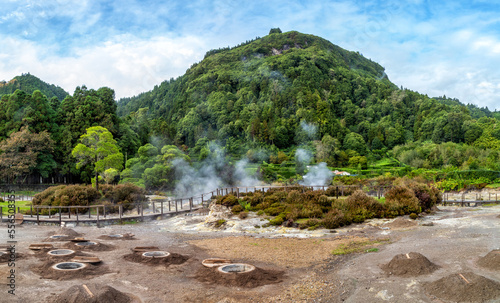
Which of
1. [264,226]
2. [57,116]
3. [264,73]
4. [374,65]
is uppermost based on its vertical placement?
[374,65]

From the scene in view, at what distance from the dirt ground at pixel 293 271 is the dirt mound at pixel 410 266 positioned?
0.04 metres

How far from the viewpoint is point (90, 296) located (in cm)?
774

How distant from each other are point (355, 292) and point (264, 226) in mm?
13539

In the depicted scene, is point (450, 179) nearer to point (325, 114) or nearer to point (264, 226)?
point (264, 226)

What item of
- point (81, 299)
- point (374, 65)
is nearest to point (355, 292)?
point (81, 299)

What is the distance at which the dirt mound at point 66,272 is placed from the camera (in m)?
10.1

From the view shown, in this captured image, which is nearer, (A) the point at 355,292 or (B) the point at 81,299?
(B) the point at 81,299

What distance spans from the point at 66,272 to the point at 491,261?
11.7m

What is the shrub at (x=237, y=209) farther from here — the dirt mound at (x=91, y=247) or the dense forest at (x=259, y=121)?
the dense forest at (x=259, y=121)

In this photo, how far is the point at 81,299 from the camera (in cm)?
769

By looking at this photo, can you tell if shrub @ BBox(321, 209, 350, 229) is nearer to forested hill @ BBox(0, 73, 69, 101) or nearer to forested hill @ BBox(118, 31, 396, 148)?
forested hill @ BBox(118, 31, 396, 148)

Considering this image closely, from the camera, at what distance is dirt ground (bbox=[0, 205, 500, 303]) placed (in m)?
8.41

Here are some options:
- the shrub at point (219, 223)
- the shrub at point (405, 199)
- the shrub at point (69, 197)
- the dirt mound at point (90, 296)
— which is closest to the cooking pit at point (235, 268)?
the dirt mound at point (90, 296)

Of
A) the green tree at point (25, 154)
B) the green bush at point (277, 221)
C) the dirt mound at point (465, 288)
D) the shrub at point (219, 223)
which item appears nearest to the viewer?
the dirt mound at point (465, 288)
